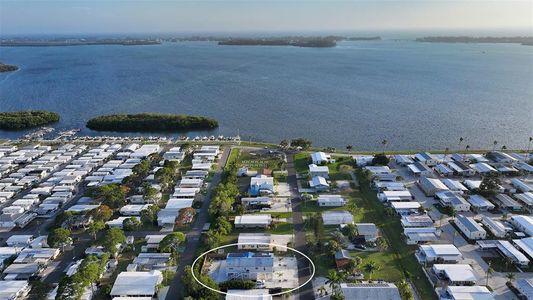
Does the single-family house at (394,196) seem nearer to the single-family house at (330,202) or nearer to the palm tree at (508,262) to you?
the single-family house at (330,202)

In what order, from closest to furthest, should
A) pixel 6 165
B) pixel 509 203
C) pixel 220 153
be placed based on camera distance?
pixel 509 203
pixel 6 165
pixel 220 153

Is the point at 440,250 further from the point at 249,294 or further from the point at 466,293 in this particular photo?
the point at 249,294

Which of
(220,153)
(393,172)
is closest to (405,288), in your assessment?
(393,172)

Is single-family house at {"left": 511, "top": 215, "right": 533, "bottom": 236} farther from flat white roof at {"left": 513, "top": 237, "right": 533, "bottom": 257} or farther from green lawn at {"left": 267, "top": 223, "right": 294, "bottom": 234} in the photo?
green lawn at {"left": 267, "top": 223, "right": 294, "bottom": 234}

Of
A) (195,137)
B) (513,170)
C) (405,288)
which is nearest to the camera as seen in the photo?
(405,288)

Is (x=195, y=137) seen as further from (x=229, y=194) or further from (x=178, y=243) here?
(x=178, y=243)

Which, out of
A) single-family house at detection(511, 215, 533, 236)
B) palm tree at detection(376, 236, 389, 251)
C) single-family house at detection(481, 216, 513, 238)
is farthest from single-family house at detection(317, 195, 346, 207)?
single-family house at detection(511, 215, 533, 236)
